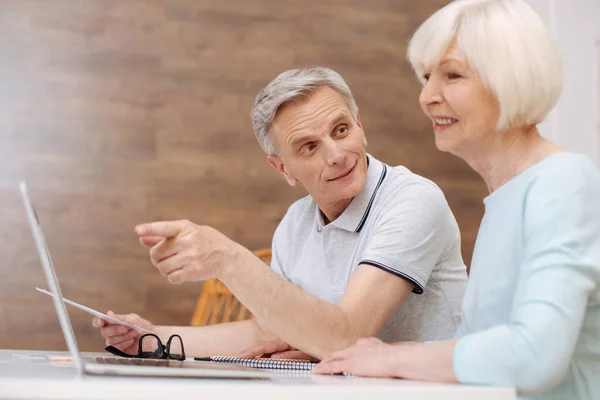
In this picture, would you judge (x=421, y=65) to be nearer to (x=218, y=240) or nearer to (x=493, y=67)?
(x=493, y=67)

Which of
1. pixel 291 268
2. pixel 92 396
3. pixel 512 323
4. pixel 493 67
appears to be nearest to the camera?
pixel 92 396

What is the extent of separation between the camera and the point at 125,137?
3289 millimetres

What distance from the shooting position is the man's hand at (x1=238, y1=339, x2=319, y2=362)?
1722mm

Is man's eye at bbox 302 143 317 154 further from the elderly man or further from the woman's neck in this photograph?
the woman's neck

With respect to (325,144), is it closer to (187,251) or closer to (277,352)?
(277,352)

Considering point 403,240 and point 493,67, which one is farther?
point 403,240

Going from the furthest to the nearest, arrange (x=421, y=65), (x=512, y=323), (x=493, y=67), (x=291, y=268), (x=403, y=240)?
(x=291, y=268), (x=403, y=240), (x=421, y=65), (x=493, y=67), (x=512, y=323)

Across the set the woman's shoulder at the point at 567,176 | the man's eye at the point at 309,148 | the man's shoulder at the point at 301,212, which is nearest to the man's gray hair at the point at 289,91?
the man's eye at the point at 309,148

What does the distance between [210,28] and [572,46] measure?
1677mm

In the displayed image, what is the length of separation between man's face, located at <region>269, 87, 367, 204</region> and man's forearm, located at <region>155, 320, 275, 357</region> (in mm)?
418

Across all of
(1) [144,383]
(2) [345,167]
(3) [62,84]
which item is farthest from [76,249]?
(1) [144,383]

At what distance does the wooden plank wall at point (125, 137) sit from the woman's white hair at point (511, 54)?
226 cm

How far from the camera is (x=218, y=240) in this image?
1309 millimetres

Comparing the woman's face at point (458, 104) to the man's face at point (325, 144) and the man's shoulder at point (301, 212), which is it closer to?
the man's face at point (325, 144)
